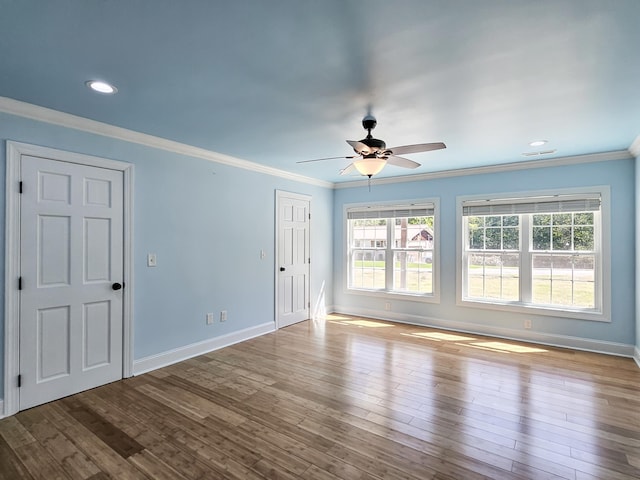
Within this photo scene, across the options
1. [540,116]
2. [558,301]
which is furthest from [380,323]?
[540,116]

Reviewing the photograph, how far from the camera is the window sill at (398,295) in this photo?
5.41 m

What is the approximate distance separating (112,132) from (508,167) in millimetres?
4948

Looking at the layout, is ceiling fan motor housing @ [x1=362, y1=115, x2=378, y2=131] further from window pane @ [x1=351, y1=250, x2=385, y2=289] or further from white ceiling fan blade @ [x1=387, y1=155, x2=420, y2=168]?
window pane @ [x1=351, y1=250, x2=385, y2=289]

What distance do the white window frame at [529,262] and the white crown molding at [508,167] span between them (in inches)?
13.7

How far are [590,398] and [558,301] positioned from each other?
72.7 inches

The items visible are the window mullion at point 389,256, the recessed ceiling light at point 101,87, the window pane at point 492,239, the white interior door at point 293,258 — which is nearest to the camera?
the recessed ceiling light at point 101,87

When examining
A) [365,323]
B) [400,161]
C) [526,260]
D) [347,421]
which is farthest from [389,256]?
[347,421]

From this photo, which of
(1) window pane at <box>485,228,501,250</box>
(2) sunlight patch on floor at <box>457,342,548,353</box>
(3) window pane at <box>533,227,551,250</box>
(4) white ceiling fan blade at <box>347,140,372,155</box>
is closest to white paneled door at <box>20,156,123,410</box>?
(4) white ceiling fan blade at <box>347,140,372,155</box>

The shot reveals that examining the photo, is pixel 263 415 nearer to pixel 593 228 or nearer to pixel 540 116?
pixel 540 116

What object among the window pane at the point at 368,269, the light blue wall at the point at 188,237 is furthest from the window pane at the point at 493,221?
the light blue wall at the point at 188,237

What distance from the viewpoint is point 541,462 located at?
84.1 inches

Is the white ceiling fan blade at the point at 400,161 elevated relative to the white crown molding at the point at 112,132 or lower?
lower

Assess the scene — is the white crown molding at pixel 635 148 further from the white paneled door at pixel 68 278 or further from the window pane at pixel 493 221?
the white paneled door at pixel 68 278

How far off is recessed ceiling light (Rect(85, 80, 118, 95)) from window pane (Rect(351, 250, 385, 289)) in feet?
15.3
